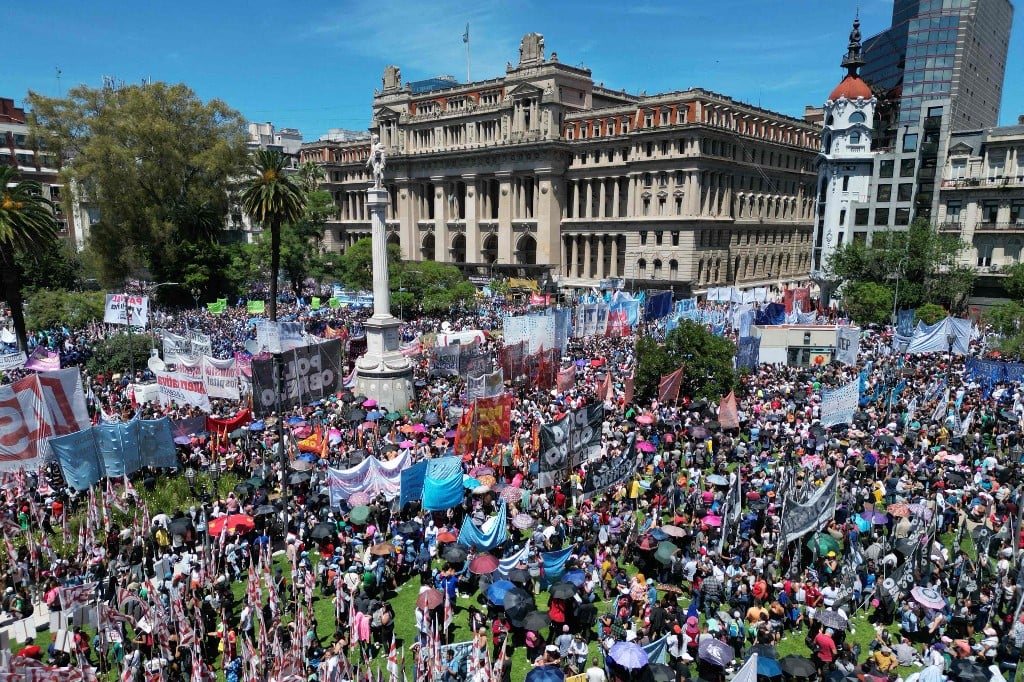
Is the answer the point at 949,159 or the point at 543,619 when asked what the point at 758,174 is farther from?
the point at 543,619

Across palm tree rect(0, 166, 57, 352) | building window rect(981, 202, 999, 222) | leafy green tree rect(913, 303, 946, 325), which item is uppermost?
building window rect(981, 202, 999, 222)

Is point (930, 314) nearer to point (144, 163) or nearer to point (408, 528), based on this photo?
point (408, 528)

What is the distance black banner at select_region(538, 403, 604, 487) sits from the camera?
18859 mm

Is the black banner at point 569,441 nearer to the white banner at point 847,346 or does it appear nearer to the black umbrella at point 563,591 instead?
the black umbrella at point 563,591

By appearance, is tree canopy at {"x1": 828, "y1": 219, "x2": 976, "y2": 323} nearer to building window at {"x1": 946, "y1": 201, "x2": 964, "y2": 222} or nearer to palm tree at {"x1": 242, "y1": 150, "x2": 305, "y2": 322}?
building window at {"x1": 946, "y1": 201, "x2": 964, "y2": 222}

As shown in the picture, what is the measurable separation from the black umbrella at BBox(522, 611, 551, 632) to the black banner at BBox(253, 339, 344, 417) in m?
14.4

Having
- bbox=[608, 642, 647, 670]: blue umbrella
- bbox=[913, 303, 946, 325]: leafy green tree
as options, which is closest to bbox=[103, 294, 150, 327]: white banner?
bbox=[608, 642, 647, 670]: blue umbrella

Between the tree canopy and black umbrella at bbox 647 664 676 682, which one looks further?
the tree canopy

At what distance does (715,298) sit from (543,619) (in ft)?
152

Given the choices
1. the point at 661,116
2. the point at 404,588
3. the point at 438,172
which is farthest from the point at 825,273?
the point at 404,588

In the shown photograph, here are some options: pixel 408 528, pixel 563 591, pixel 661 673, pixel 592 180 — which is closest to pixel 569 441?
pixel 408 528

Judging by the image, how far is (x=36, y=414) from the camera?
19.2m

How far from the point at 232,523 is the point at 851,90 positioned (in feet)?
207

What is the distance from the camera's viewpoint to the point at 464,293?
184ft
